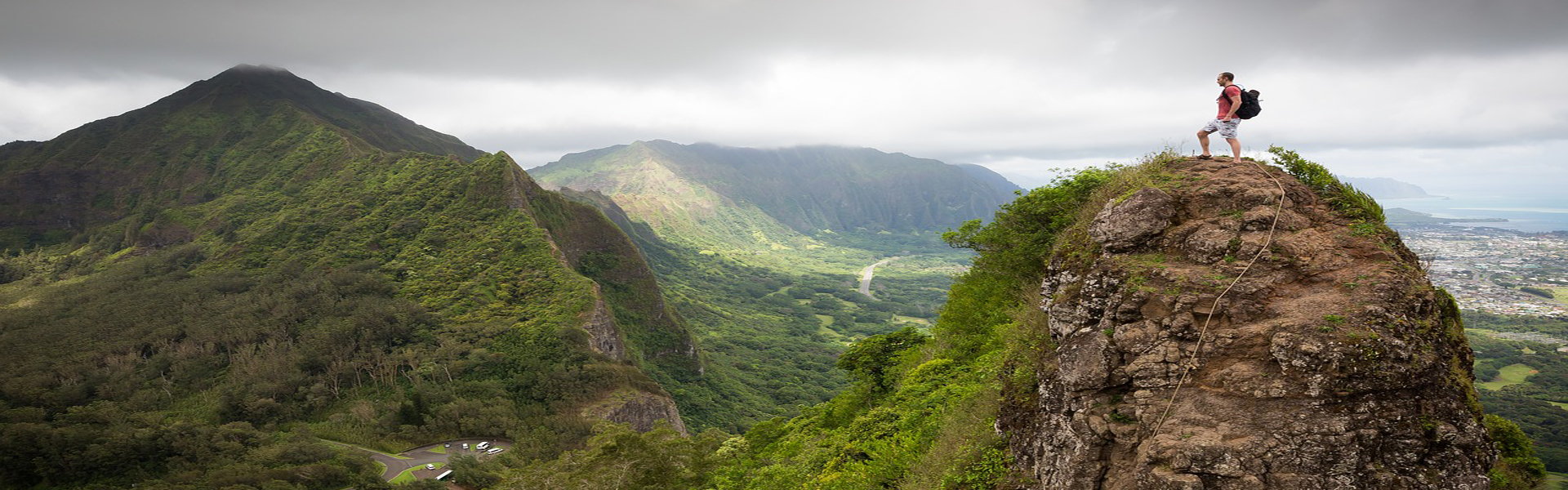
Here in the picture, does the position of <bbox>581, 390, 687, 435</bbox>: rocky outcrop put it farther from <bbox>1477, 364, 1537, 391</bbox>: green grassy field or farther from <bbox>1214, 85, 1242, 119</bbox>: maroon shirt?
<bbox>1477, 364, 1537, 391</bbox>: green grassy field

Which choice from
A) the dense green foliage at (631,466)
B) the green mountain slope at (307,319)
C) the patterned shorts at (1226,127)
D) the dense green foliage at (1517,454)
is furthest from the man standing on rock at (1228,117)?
the green mountain slope at (307,319)

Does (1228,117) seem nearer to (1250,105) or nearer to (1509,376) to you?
(1250,105)

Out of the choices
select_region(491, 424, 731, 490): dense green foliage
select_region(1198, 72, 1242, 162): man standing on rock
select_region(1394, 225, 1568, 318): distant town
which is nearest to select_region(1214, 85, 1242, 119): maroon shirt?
select_region(1198, 72, 1242, 162): man standing on rock

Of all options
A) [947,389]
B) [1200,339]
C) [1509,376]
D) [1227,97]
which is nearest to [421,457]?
[947,389]

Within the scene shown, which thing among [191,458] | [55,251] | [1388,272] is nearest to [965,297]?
[1388,272]

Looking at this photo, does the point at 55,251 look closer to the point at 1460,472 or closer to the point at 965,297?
the point at 965,297

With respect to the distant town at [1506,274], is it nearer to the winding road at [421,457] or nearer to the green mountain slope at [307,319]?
the green mountain slope at [307,319]
